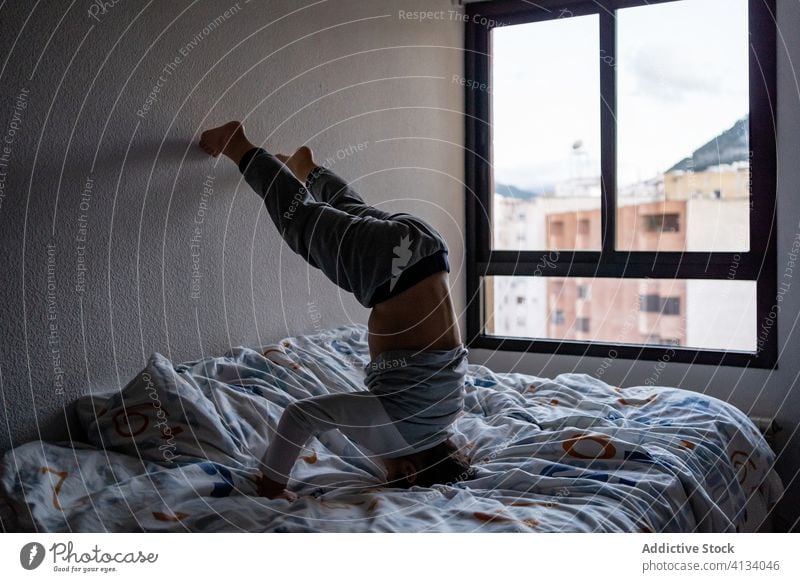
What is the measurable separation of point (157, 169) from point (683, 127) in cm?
197

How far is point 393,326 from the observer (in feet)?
5.12

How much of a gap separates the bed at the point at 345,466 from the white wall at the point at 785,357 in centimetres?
62

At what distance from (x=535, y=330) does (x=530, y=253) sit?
31cm

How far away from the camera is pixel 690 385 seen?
267 centimetres

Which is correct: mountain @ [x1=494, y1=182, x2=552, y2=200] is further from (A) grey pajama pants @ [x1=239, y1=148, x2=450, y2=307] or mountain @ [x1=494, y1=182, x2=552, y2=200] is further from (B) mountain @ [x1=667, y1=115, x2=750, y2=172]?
(A) grey pajama pants @ [x1=239, y1=148, x2=450, y2=307]

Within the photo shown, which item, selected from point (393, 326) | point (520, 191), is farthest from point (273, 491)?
point (520, 191)

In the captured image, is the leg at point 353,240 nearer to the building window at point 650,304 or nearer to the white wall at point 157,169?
the white wall at point 157,169

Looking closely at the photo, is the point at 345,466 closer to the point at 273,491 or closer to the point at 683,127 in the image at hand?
the point at 273,491

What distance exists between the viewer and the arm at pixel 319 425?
4.34 ft

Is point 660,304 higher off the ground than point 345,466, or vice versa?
point 660,304

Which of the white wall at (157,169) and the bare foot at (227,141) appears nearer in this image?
the white wall at (157,169)

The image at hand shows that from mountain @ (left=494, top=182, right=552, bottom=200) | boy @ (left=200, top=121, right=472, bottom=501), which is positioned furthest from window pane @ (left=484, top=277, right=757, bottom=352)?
boy @ (left=200, top=121, right=472, bottom=501)

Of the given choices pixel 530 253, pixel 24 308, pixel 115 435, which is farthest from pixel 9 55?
pixel 530 253

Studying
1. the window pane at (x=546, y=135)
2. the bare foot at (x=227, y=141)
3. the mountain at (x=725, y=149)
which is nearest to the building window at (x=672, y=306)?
the window pane at (x=546, y=135)
